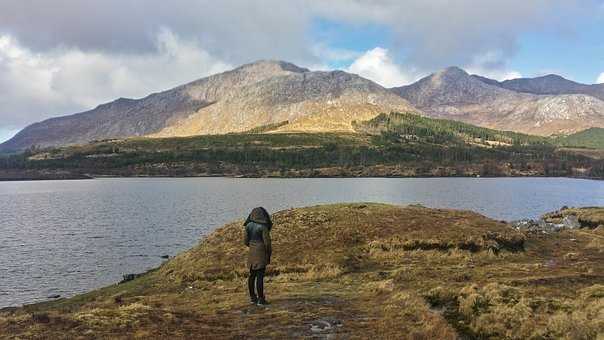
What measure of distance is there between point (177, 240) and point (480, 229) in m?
48.3

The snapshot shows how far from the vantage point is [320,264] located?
35.2 metres

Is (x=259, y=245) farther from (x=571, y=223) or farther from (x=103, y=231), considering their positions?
(x=103, y=231)

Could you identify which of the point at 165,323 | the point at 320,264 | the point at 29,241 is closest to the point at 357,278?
the point at 320,264

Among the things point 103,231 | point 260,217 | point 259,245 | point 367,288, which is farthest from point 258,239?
point 103,231

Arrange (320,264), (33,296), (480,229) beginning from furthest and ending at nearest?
(33,296)
(480,229)
(320,264)

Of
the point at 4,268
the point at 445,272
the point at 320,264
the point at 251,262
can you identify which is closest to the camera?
the point at 251,262

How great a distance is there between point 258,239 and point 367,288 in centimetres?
777

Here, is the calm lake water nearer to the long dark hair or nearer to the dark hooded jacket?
the dark hooded jacket

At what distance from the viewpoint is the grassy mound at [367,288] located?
58.3 feet

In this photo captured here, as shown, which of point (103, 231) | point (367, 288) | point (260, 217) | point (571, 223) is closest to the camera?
point (260, 217)

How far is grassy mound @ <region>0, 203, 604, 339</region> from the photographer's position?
58.3 ft

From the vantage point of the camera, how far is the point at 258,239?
2281 cm

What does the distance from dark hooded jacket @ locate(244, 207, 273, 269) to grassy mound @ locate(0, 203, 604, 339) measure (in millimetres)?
2100

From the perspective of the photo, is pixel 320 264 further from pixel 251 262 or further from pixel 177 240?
pixel 177 240
